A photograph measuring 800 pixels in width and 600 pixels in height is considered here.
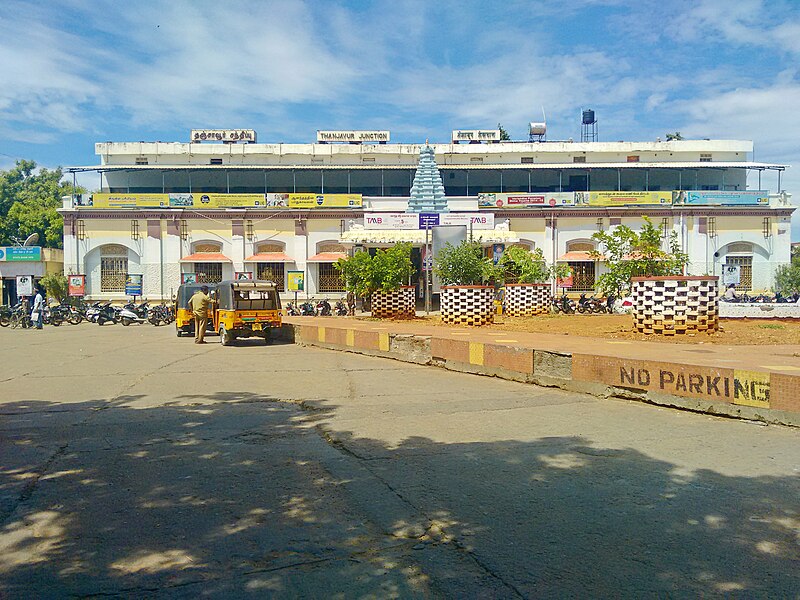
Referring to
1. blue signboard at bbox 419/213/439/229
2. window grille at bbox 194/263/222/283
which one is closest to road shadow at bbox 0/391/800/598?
blue signboard at bbox 419/213/439/229

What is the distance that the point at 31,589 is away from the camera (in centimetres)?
301

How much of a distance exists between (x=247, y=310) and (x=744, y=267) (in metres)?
31.2

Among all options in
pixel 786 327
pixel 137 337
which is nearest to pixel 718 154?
pixel 786 327

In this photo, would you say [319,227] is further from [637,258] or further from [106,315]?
[637,258]

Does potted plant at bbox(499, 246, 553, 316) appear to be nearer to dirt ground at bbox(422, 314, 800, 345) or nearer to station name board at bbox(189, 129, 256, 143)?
dirt ground at bbox(422, 314, 800, 345)

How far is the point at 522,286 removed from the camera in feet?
75.7

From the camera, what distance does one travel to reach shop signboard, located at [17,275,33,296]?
31.5 m

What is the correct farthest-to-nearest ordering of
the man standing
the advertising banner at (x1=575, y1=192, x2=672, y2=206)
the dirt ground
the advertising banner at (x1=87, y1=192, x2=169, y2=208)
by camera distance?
the advertising banner at (x1=575, y1=192, x2=672, y2=206) → the advertising banner at (x1=87, y1=192, x2=169, y2=208) → the man standing → the dirt ground

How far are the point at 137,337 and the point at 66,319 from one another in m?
10.1

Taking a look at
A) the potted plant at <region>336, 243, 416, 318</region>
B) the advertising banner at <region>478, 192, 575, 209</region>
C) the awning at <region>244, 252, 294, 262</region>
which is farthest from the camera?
the advertising banner at <region>478, 192, 575, 209</region>

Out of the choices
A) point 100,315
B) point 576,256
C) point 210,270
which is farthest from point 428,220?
point 210,270

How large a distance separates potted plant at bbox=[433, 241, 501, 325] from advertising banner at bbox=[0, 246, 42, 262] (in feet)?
78.4

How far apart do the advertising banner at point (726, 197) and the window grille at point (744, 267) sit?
306 cm

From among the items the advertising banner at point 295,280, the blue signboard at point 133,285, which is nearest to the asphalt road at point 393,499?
the advertising banner at point 295,280
